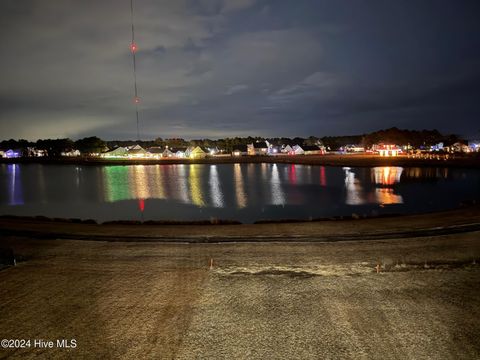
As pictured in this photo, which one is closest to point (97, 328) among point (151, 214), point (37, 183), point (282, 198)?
point (151, 214)

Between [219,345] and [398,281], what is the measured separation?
6807mm

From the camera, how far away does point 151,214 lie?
131ft

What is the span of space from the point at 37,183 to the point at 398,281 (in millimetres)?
82358

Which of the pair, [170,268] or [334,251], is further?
[334,251]

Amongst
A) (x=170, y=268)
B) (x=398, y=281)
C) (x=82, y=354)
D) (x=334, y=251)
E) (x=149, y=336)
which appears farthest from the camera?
(x=334, y=251)

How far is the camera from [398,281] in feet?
36.8

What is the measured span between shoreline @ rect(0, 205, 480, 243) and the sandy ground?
6.76 ft

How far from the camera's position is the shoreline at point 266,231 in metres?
17.2

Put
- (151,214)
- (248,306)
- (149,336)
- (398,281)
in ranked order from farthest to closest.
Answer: (151,214), (398,281), (248,306), (149,336)

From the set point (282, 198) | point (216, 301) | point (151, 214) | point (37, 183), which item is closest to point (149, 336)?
point (216, 301)

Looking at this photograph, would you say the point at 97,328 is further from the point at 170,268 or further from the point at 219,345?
the point at 170,268

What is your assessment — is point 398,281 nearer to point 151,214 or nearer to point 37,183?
point 151,214

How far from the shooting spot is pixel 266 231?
19000 millimetres

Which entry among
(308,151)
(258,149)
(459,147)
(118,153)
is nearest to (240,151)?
(258,149)
